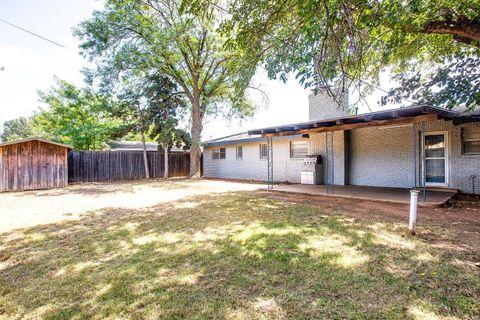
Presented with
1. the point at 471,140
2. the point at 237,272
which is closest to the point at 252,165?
the point at 471,140

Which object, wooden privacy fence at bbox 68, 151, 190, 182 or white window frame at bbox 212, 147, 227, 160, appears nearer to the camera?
wooden privacy fence at bbox 68, 151, 190, 182

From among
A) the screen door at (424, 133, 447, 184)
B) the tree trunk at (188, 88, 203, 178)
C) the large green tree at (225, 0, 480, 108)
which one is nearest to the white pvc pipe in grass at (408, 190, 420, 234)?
the large green tree at (225, 0, 480, 108)

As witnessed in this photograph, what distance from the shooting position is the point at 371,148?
32.1 feet

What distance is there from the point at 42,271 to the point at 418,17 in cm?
800

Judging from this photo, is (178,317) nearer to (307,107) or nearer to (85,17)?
(307,107)

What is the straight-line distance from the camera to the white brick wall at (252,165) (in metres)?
12.6

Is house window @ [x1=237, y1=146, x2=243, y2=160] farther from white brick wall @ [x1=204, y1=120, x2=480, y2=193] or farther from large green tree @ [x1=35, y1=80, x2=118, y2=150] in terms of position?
large green tree @ [x1=35, y1=80, x2=118, y2=150]

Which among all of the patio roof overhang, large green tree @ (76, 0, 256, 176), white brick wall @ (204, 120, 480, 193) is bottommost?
white brick wall @ (204, 120, 480, 193)

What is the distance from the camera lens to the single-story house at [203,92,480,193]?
7121mm

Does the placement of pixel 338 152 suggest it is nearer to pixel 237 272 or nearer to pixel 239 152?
pixel 239 152

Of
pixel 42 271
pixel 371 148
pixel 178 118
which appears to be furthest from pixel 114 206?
pixel 178 118

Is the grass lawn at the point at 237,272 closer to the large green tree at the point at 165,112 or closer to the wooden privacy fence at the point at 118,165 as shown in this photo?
the wooden privacy fence at the point at 118,165

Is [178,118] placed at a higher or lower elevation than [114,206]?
higher

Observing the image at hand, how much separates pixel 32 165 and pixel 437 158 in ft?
53.8
